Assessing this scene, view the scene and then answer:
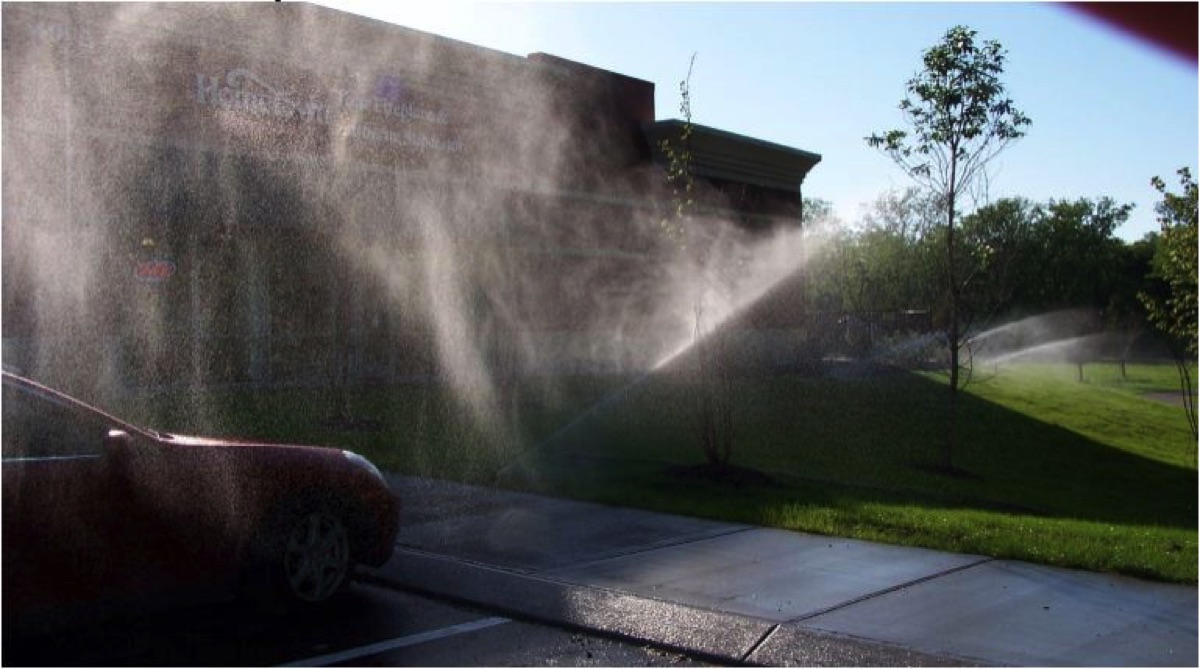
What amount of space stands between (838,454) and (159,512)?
10.3m

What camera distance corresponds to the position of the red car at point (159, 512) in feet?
16.1

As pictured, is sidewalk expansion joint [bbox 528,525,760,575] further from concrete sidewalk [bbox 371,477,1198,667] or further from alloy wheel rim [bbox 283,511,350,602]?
alloy wheel rim [bbox 283,511,350,602]

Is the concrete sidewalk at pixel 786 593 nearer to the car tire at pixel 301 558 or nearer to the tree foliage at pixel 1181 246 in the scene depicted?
the car tire at pixel 301 558

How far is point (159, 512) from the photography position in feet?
17.5

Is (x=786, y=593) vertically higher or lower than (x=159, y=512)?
lower

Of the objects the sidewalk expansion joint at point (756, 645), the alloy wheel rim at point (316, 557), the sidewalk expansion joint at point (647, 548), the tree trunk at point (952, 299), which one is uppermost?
the tree trunk at point (952, 299)

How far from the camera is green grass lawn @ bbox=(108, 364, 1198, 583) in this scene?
8.57 metres

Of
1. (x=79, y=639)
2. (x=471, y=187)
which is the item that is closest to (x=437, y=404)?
(x=471, y=187)

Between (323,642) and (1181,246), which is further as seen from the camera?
(1181,246)

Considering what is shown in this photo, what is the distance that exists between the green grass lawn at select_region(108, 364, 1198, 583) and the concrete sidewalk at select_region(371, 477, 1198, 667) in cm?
64

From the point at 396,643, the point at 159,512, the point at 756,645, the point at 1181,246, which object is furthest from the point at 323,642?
the point at 1181,246

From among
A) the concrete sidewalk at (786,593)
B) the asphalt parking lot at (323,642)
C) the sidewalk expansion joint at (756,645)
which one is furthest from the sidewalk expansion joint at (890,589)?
the asphalt parking lot at (323,642)

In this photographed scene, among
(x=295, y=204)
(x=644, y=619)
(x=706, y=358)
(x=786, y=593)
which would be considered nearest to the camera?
(x=644, y=619)

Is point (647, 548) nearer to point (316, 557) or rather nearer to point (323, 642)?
point (316, 557)
